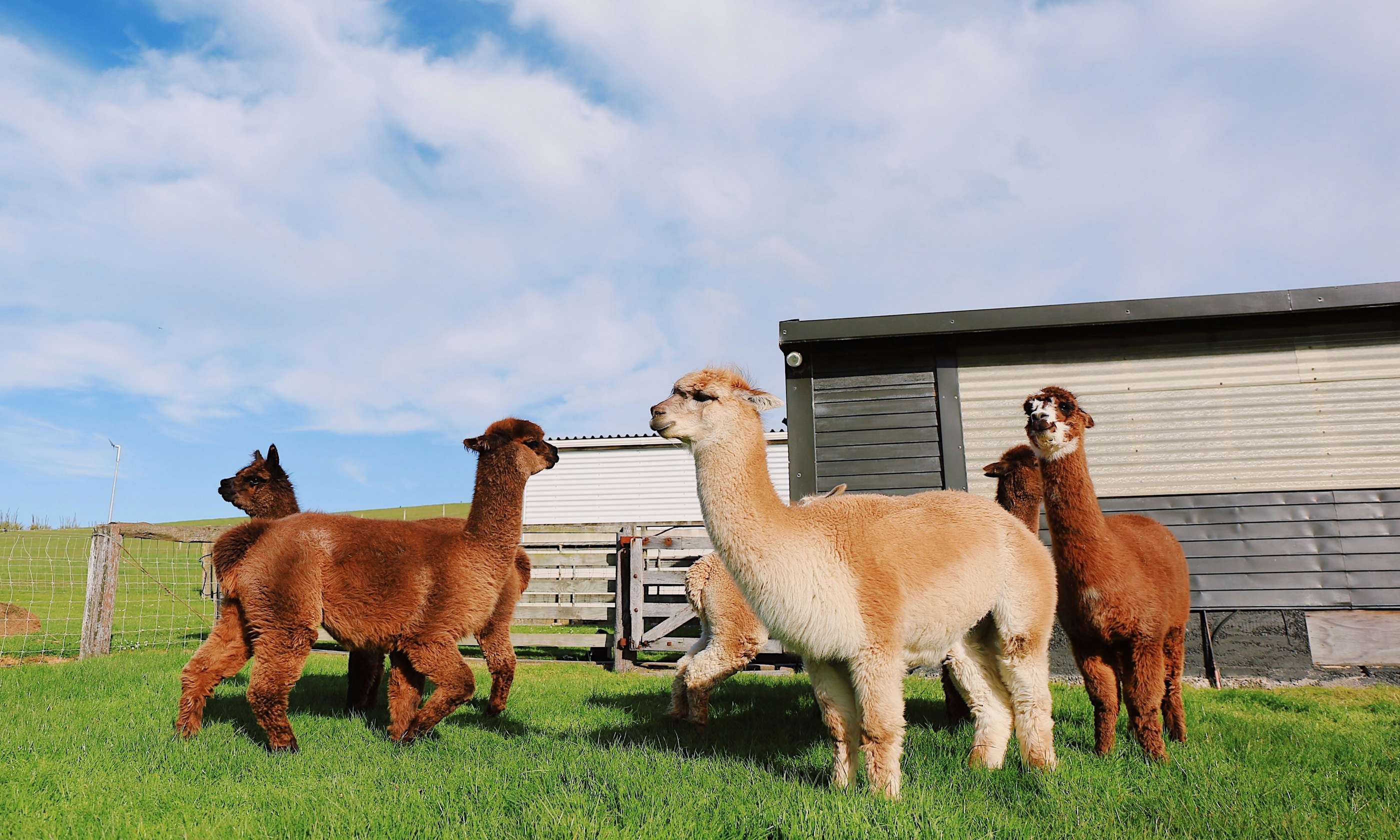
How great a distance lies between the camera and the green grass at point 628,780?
3396 millimetres

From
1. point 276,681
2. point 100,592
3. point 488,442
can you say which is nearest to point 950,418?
point 488,442

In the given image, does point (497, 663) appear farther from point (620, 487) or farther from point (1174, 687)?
point (620, 487)

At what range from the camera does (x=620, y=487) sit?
23312mm

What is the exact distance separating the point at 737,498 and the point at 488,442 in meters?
2.41

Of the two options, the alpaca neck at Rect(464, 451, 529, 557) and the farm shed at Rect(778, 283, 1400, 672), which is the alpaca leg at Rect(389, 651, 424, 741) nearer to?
the alpaca neck at Rect(464, 451, 529, 557)

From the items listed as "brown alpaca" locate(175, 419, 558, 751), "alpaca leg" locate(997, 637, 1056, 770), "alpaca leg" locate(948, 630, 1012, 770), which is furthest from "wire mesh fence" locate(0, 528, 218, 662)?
"alpaca leg" locate(997, 637, 1056, 770)

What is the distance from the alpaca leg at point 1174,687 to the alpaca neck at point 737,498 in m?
3.35

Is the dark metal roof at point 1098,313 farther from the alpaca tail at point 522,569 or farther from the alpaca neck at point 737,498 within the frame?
the alpaca neck at point 737,498

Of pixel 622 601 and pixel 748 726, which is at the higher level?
pixel 622 601

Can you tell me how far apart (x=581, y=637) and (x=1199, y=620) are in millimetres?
8004

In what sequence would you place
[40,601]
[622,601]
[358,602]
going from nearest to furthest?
[358,602], [622,601], [40,601]

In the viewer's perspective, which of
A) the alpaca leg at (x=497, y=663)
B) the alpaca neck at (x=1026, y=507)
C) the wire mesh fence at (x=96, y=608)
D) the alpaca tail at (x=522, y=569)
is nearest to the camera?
the alpaca neck at (x=1026, y=507)

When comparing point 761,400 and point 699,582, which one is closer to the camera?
point 761,400

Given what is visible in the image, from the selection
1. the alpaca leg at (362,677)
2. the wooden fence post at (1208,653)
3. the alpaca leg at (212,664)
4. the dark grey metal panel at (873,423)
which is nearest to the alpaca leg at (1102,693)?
the dark grey metal panel at (873,423)
